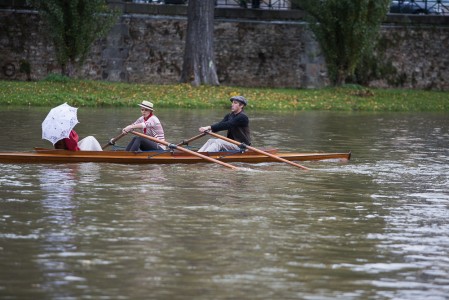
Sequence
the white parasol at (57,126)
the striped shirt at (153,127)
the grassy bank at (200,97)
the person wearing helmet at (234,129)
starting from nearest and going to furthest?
1. the white parasol at (57,126)
2. the striped shirt at (153,127)
3. the person wearing helmet at (234,129)
4. the grassy bank at (200,97)

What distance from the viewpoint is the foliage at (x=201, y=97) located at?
31969mm

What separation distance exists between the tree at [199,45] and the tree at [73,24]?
2392mm

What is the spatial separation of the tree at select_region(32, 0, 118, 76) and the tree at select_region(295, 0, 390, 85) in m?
6.53

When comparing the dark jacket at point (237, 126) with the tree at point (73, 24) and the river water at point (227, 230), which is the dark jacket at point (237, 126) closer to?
the river water at point (227, 230)

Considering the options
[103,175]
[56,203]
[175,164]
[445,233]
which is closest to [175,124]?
[175,164]

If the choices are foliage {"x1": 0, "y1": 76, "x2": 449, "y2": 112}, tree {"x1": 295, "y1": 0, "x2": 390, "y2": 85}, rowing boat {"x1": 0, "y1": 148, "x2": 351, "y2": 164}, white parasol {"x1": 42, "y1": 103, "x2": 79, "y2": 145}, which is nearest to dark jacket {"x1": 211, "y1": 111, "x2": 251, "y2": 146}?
rowing boat {"x1": 0, "y1": 148, "x2": 351, "y2": 164}

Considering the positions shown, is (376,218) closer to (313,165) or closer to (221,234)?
(221,234)

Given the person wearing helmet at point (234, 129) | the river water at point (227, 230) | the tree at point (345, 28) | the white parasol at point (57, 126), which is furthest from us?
the tree at point (345, 28)

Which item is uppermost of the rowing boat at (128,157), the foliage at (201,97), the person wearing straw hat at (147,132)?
the person wearing straw hat at (147,132)

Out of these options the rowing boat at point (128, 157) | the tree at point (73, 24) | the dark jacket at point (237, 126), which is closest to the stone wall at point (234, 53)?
the tree at point (73, 24)

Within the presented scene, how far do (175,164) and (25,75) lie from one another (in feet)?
70.6

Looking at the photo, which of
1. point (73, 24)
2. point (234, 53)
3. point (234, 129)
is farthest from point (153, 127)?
point (234, 53)

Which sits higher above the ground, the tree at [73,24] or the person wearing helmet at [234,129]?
the tree at [73,24]

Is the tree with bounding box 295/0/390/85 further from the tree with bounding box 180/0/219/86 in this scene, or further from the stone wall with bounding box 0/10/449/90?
the tree with bounding box 180/0/219/86
